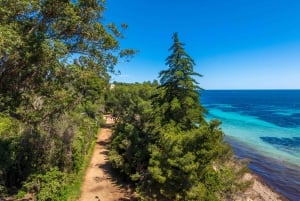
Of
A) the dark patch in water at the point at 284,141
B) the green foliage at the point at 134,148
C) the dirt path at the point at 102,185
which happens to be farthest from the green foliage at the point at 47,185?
the dark patch in water at the point at 284,141

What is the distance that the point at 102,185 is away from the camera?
1719cm

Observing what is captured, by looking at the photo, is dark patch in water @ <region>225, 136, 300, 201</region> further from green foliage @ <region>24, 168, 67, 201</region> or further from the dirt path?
green foliage @ <region>24, 168, 67, 201</region>

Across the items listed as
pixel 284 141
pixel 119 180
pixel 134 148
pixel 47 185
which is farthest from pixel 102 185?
pixel 284 141

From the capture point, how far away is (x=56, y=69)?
9227 millimetres

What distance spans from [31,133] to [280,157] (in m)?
28.2

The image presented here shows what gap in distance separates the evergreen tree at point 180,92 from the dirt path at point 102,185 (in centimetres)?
576

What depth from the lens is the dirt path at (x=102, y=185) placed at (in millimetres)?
15430

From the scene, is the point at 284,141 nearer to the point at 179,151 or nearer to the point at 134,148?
the point at 134,148

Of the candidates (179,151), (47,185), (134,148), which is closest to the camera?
(179,151)

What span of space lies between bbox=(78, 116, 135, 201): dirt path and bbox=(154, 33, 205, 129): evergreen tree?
576 cm

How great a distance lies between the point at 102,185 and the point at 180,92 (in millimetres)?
8646

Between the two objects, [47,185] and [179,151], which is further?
[47,185]

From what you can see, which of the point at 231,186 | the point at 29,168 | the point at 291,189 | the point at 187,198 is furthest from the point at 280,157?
the point at 29,168

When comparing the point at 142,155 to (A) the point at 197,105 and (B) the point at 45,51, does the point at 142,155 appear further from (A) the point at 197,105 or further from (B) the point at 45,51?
(B) the point at 45,51
